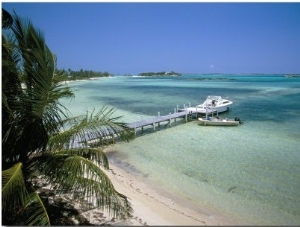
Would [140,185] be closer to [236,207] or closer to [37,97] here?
[236,207]

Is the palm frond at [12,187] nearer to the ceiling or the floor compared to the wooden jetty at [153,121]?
nearer to the ceiling

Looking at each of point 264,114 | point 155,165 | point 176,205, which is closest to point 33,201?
point 176,205

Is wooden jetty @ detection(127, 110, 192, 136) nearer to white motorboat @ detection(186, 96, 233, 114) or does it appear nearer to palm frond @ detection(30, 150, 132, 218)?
white motorboat @ detection(186, 96, 233, 114)

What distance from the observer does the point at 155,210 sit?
7.35 metres

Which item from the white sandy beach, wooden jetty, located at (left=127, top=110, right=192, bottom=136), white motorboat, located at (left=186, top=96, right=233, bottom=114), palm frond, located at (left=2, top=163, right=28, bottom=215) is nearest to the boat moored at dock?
white motorboat, located at (left=186, top=96, right=233, bottom=114)

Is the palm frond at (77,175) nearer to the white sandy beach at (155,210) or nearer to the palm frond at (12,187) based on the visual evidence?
the palm frond at (12,187)

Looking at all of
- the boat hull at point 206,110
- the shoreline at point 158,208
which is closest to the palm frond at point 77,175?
the shoreline at point 158,208

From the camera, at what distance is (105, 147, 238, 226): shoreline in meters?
6.71

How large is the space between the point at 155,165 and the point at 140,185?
2.39 meters

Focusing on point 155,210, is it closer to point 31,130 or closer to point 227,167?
point 31,130

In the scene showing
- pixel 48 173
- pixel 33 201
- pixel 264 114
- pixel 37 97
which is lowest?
pixel 264 114

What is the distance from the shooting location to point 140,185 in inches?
382

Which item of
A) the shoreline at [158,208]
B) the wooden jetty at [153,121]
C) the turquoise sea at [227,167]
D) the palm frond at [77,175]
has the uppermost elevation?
the palm frond at [77,175]

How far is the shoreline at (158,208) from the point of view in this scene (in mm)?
6707
